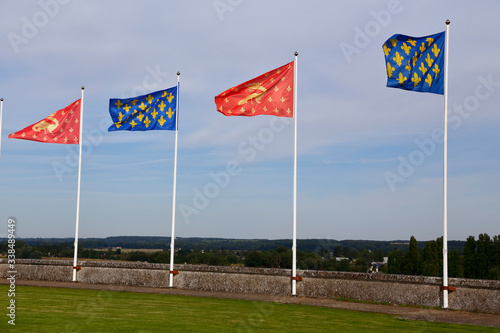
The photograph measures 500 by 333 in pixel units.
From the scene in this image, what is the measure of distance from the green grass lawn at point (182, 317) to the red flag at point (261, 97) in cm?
604

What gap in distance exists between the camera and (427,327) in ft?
38.3

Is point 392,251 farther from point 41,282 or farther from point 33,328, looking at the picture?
point 33,328

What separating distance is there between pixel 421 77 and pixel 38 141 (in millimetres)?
15146

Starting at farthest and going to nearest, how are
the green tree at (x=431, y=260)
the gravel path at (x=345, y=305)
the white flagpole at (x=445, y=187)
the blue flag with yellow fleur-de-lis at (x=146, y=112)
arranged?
the green tree at (x=431, y=260) < the blue flag with yellow fleur-de-lis at (x=146, y=112) < the white flagpole at (x=445, y=187) < the gravel path at (x=345, y=305)

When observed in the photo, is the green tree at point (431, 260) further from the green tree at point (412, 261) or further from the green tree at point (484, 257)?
the green tree at point (484, 257)

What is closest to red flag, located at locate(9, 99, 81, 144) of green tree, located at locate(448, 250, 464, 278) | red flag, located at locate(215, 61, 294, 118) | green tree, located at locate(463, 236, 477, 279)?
red flag, located at locate(215, 61, 294, 118)

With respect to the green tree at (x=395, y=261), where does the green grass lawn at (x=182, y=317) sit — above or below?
above

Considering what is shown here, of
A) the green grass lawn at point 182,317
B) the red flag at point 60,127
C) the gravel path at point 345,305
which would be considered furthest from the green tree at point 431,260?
the green grass lawn at point 182,317

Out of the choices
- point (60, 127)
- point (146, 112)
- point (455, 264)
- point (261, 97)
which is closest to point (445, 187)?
point (261, 97)

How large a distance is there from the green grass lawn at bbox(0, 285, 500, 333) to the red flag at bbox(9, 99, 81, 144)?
7735mm

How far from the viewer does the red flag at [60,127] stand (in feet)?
73.3

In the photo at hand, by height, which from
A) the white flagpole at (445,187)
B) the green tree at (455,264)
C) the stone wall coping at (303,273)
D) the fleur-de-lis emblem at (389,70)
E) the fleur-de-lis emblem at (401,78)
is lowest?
the green tree at (455,264)

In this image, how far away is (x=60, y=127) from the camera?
22.4 m

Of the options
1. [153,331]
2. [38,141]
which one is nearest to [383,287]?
[153,331]
